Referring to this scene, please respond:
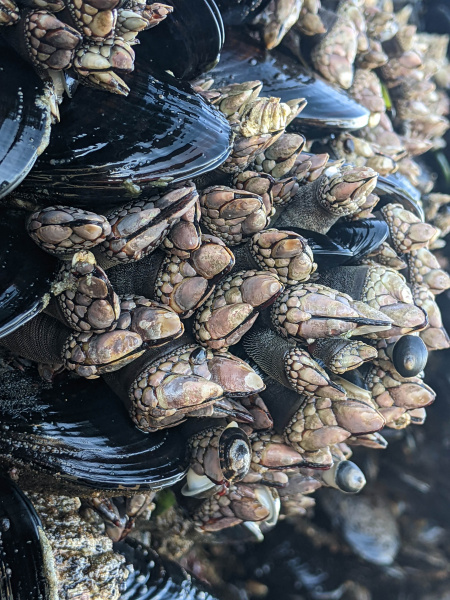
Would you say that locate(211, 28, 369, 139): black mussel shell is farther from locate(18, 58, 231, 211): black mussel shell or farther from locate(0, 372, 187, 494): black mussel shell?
locate(0, 372, 187, 494): black mussel shell

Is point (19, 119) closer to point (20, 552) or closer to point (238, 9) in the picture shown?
point (20, 552)

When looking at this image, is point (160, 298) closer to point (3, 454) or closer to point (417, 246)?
point (3, 454)

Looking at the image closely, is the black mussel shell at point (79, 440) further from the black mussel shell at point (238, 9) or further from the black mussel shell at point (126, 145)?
the black mussel shell at point (238, 9)

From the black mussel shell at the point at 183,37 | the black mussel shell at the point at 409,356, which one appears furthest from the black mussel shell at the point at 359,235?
the black mussel shell at the point at 183,37

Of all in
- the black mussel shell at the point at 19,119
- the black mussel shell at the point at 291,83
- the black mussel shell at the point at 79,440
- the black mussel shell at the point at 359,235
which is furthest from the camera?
the black mussel shell at the point at 291,83

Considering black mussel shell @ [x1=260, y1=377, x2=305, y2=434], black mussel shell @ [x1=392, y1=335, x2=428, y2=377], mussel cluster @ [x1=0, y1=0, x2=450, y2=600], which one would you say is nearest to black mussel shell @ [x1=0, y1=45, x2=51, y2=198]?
mussel cluster @ [x1=0, y1=0, x2=450, y2=600]

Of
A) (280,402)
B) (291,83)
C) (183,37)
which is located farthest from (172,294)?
(291,83)
